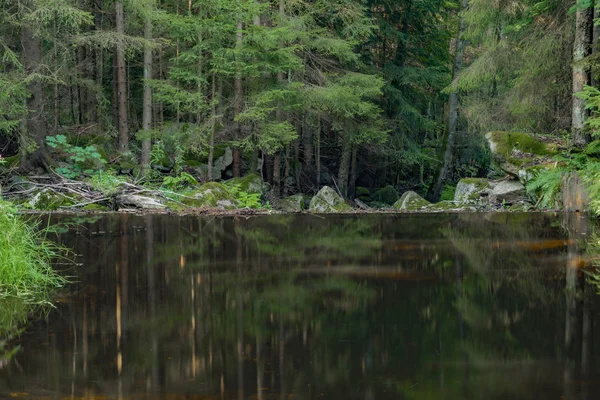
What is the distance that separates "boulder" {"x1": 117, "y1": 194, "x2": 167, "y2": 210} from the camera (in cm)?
1377

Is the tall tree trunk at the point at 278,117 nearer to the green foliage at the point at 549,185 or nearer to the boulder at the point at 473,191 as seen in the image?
the boulder at the point at 473,191

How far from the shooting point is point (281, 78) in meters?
17.8

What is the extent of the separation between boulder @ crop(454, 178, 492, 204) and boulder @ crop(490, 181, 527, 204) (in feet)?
1.25

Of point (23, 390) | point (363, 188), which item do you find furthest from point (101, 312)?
point (363, 188)

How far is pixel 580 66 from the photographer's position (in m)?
13.0

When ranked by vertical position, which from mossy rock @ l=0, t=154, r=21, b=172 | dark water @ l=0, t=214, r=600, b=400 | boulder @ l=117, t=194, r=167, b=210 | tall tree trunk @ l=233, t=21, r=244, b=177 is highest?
tall tree trunk @ l=233, t=21, r=244, b=177

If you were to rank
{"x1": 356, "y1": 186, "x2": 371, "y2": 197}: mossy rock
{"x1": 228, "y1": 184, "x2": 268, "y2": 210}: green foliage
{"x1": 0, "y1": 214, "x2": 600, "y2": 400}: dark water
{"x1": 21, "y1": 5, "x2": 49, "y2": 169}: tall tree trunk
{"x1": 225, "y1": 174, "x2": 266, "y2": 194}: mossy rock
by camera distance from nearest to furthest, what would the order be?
{"x1": 0, "y1": 214, "x2": 600, "y2": 400}: dark water < {"x1": 228, "y1": 184, "x2": 268, "y2": 210}: green foliage < {"x1": 21, "y1": 5, "x2": 49, "y2": 169}: tall tree trunk < {"x1": 225, "y1": 174, "x2": 266, "y2": 194}: mossy rock < {"x1": 356, "y1": 186, "x2": 371, "y2": 197}: mossy rock

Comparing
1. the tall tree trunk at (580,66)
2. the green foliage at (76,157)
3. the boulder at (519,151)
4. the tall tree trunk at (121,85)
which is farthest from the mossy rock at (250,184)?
the tall tree trunk at (580,66)

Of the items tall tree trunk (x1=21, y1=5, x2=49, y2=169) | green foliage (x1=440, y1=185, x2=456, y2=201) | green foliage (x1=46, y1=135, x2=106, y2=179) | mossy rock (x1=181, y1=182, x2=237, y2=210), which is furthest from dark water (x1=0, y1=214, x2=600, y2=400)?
green foliage (x1=440, y1=185, x2=456, y2=201)

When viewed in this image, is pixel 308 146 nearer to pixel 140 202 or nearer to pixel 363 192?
pixel 363 192

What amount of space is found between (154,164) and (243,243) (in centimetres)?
1105

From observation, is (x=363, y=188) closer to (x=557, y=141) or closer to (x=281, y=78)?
(x=281, y=78)

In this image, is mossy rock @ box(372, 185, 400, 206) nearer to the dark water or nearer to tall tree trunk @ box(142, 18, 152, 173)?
tall tree trunk @ box(142, 18, 152, 173)

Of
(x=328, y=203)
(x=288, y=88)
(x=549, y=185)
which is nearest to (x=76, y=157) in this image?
(x=288, y=88)
